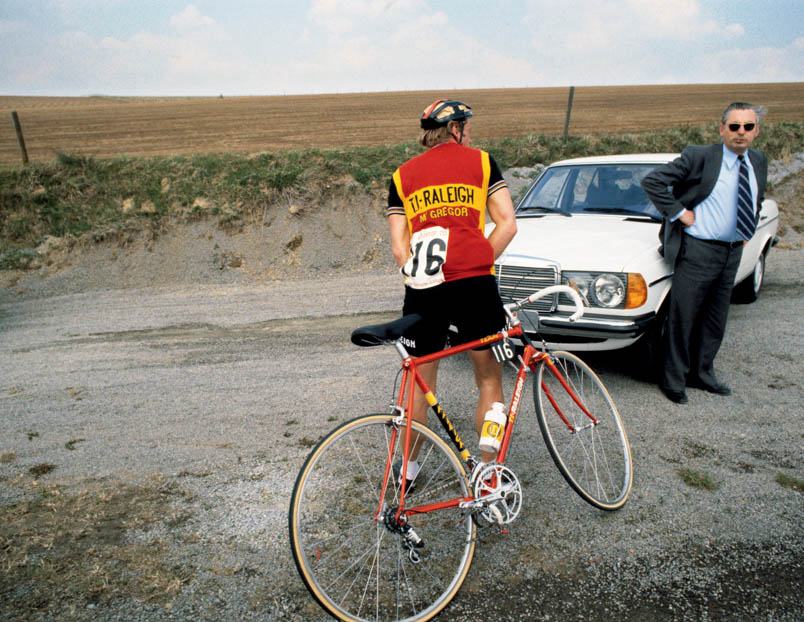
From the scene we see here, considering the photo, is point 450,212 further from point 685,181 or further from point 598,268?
point 685,181

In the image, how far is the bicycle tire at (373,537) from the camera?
2.36m

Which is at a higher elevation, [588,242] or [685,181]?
[685,181]

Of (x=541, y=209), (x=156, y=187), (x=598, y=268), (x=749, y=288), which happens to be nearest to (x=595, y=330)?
(x=598, y=268)

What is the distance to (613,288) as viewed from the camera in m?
4.49

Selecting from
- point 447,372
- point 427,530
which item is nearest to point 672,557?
point 427,530

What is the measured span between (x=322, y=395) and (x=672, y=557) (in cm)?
295

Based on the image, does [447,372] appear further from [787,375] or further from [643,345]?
[787,375]

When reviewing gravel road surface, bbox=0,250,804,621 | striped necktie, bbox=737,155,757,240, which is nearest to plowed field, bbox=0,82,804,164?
gravel road surface, bbox=0,250,804,621

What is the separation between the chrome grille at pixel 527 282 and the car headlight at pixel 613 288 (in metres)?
0.18

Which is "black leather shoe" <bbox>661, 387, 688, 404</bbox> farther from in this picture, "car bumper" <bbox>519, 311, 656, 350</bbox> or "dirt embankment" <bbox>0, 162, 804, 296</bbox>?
"dirt embankment" <bbox>0, 162, 804, 296</bbox>

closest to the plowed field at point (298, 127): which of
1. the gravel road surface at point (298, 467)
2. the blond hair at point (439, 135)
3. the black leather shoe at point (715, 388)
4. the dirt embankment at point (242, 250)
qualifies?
the dirt embankment at point (242, 250)

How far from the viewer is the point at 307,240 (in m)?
11.0

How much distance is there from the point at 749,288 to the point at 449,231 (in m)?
5.88

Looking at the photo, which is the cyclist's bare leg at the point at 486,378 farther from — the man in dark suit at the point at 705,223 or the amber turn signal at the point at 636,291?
the man in dark suit at the point at 705,223
